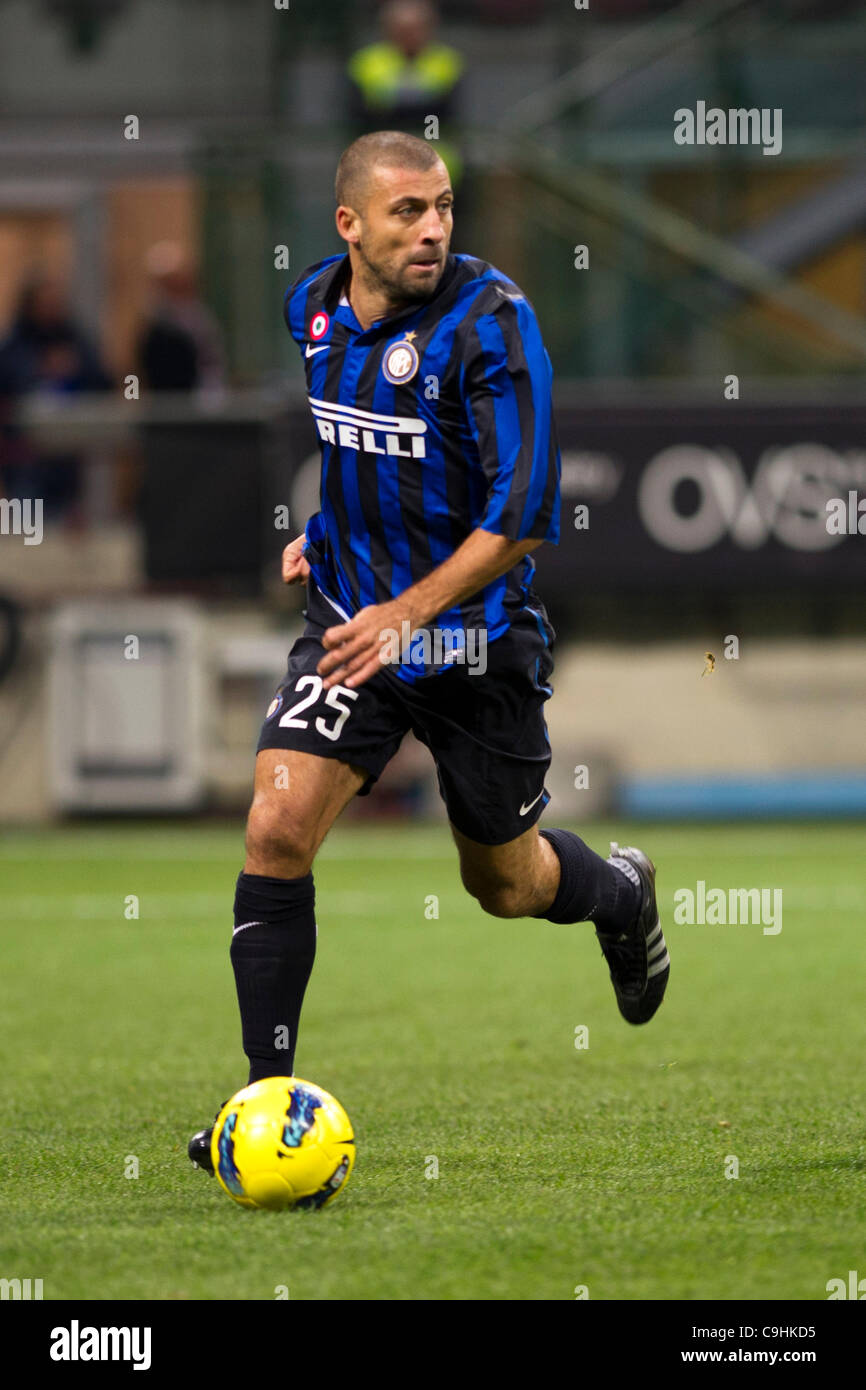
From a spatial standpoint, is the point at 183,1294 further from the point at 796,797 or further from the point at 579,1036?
the point at 796,797

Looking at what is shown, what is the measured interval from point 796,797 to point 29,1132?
965 centimetres

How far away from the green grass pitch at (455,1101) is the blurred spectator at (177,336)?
4.70 m

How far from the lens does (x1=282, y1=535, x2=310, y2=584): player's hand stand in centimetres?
490

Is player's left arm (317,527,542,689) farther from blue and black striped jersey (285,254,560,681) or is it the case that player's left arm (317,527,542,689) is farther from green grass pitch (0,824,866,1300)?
green grass pitch (0,824,866,1300)

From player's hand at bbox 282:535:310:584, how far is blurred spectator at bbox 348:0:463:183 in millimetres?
9447

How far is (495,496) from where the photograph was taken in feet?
14.2

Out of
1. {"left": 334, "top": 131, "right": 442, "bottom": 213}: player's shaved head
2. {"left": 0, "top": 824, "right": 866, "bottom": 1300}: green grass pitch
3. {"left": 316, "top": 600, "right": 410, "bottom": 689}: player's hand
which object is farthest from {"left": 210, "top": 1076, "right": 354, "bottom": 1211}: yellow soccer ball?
{"left": 334, "top": 131, "right": 442, "bottom": 213}: player's shaved head

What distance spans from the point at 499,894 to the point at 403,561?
860 mm

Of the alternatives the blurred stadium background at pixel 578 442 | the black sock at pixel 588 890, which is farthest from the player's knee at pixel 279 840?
the blurred stadium background at pixel 578 442

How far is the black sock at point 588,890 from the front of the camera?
5.14 m

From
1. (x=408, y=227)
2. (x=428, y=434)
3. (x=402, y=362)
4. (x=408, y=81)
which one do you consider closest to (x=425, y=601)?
(x=428, y=434)

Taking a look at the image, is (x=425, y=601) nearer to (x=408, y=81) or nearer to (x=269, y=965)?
(x=269, y=965)
